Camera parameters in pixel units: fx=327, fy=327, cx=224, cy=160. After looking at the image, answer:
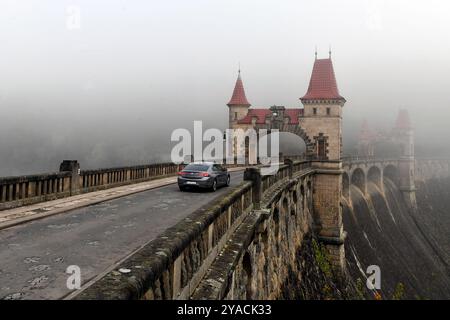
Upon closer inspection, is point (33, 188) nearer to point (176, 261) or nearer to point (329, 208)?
point (176, 261)

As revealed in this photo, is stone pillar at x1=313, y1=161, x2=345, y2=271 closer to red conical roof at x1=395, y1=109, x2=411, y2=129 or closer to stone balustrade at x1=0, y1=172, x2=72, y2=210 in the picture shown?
stone balustrade at x1=0, y1=172, x2=72, y2=210

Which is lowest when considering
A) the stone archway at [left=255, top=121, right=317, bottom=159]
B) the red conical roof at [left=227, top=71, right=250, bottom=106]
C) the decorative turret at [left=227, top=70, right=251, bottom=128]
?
the stone archway at [left=255, top=121, right=317, bottom=159]

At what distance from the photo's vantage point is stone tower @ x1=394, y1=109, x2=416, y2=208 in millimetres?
69688

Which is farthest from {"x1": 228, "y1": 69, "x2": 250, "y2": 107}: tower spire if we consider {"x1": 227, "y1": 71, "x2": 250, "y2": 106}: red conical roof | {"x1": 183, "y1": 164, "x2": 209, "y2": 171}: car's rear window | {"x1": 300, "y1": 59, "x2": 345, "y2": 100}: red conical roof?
{"x1": 183, "y1": 164, "x2": 209, "y2": 171}: car's rear window

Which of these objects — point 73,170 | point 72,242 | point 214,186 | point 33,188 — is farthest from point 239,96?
point 72,242

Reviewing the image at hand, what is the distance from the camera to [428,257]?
47.9 meters

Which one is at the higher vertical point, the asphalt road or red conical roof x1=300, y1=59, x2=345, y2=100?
red conical roof x1=300, y1=59, x2=345, y2=100

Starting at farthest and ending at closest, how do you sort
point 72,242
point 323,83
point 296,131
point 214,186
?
point 323,83 < point 296,131 < point 214,186 < point 72,242

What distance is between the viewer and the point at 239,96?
43062mm

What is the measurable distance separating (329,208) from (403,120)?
58.1 m

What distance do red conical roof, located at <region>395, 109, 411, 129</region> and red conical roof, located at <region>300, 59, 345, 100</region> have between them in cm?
4853

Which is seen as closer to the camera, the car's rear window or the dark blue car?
the dark blue car

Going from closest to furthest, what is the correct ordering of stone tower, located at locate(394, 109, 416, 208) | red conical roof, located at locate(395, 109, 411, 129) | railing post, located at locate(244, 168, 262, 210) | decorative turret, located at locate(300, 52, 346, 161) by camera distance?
1. railing post, located at locate(244, 168, 262, 210)
2. decorative turret, located at locate(300, 52, 346, 161)
3. stone tower, located at locate(394, 109, 416, 208)
4. red conical roof, located at locate(395, 109, 411, 129)
